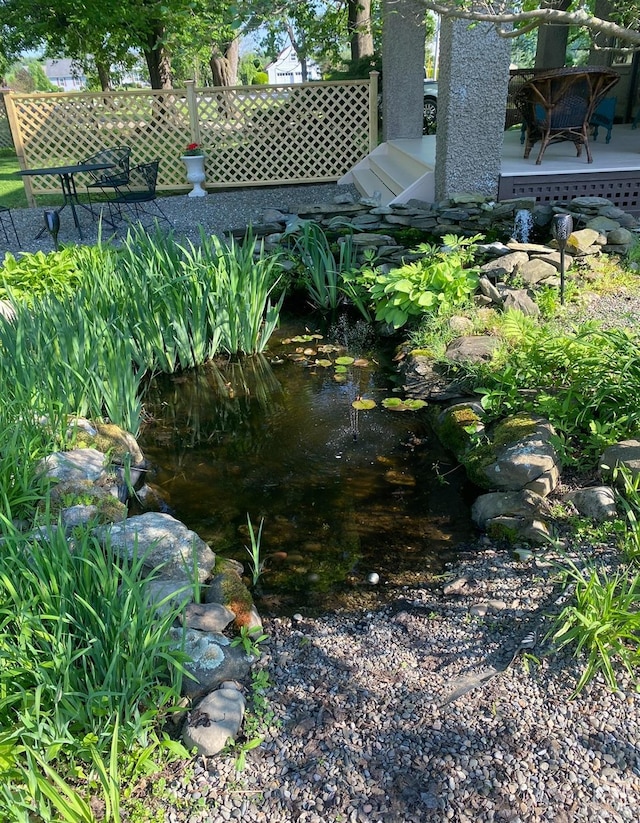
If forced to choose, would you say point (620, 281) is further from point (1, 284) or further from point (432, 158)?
point (1, 284)

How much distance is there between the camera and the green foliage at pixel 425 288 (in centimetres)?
465

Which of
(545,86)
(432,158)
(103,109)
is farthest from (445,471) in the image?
(103,109)

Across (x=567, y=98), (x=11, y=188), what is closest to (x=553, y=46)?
(x=567, y=98)

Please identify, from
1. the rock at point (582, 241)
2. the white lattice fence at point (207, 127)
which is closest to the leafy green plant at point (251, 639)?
the rock at point (582, 241)

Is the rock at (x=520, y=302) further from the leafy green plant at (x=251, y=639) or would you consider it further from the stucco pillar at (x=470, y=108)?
the leafy green plant at (x=251, y=639)

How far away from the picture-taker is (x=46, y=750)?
160 centimetres

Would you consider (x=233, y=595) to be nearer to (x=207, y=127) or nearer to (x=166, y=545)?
(x=166, y=545)

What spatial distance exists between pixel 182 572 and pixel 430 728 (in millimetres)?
1063

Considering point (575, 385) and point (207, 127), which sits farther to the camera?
point (207, 127)

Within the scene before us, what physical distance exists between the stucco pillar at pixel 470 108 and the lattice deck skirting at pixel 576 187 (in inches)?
7.2

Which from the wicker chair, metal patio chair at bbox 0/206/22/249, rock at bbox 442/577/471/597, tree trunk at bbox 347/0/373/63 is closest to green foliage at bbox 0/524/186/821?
rock at bbox 442/577/471/597

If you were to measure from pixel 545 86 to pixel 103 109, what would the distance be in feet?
22.4

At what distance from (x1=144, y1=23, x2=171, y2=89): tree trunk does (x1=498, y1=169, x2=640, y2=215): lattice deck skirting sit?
847 cm

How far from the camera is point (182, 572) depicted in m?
2.40
